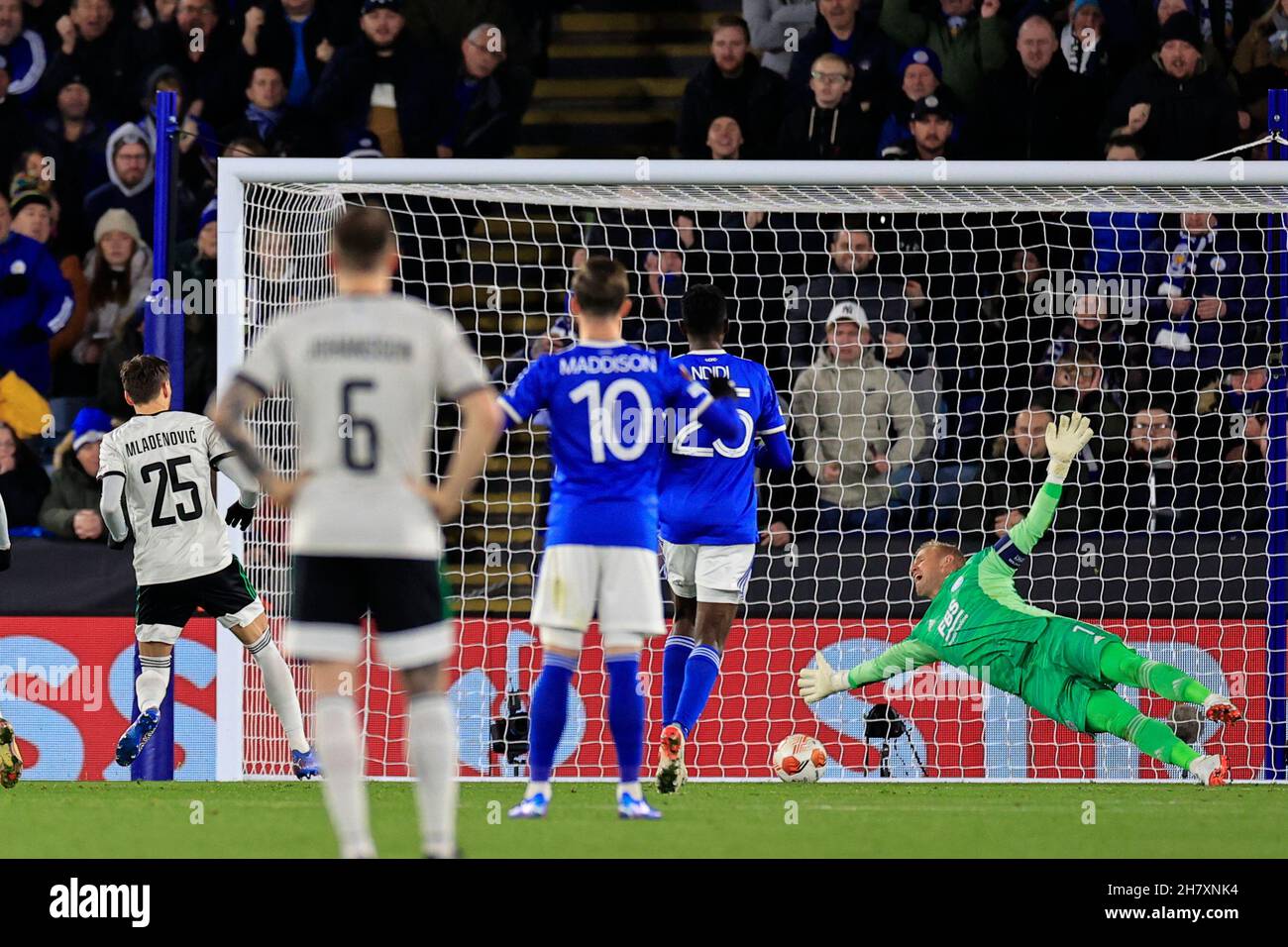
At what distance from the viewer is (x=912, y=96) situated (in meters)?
11.3

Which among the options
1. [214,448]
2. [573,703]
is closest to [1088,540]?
[573,703]

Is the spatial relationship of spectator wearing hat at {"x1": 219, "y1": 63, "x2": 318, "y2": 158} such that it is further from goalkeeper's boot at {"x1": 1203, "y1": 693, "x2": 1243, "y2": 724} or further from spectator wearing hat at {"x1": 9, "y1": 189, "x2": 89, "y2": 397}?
goalkeeper's boot at {"x1": 1203, "y1": 693, "x2": 1243, "y2": 724}

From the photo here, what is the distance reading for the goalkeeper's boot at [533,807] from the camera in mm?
5777

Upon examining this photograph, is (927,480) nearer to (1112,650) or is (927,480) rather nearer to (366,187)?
(1112,650)

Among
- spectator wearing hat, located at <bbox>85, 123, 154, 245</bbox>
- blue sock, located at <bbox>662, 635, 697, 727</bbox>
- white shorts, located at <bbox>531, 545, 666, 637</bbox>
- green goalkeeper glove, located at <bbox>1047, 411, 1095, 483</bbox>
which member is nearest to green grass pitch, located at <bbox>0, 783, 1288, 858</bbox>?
blue sock, located at <bbox>662, 635, 697, 727</bbox>

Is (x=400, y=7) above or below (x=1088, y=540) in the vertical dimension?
above

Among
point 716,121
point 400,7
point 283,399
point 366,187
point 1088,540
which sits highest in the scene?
point 400,7

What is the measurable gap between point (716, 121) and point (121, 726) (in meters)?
4.79

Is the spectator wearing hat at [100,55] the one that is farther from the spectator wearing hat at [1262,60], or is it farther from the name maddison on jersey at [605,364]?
the name maddison on jersey at [605,364]

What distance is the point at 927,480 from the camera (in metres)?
10.4

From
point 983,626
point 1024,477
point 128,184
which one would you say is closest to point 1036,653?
point 983,626

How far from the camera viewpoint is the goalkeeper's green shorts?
7750 mm

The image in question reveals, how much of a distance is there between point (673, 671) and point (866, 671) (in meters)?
0.97

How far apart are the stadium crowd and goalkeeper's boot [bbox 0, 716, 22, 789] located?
245 centimetres
